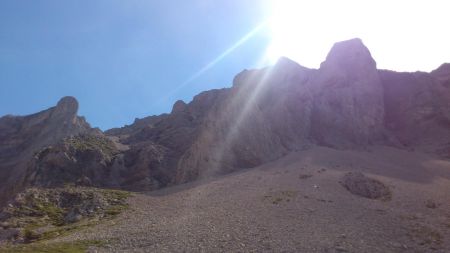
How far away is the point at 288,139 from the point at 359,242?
5828 cm

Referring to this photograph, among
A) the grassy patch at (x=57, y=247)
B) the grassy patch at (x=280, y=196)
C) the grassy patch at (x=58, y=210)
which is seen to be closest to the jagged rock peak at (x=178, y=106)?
the grassy patch at (x=58, y=210)

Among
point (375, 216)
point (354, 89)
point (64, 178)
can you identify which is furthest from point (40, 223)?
point (354, 89)

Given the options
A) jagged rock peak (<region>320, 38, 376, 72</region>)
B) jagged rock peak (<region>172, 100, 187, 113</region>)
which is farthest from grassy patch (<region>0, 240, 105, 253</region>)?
jagged rock peak (<region>172, 100, 187, 113</region>)

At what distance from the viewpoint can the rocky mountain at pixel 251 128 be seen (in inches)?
3590

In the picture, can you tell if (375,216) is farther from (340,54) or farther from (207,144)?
(340,54)

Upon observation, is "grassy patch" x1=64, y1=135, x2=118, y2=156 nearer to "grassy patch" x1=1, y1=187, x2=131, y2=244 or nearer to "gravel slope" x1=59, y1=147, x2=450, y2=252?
"grassy patch" x1=1, y1=187, x2=131, y2=244

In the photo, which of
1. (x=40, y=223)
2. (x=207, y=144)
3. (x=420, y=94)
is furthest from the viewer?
(x=420, y=94)

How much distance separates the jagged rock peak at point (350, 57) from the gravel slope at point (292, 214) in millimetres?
36698

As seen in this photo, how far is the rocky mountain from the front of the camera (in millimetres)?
91188

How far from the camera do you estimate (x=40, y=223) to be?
65375mm

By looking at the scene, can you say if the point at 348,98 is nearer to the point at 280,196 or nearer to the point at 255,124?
the point at 255,124

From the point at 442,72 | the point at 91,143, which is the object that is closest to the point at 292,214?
the point at 91,143

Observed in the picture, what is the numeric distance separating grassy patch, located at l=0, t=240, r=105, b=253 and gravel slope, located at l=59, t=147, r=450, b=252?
1.57 meters

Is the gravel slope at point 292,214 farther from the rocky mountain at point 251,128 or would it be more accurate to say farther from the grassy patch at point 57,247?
the rocky mountain at point 251,128
